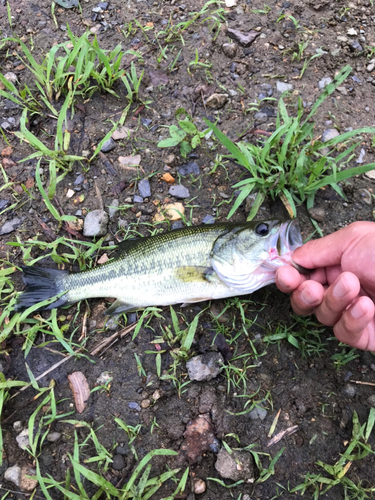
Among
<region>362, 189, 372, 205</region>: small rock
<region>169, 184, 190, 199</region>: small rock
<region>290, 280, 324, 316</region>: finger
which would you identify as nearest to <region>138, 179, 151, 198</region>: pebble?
<region>169, 184, 190, 199</region>: small rock

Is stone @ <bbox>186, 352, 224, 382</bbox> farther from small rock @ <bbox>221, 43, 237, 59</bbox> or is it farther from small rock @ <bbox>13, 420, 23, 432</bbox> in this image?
small rock @ <bbox>221, 43, 237, 59</bbox>

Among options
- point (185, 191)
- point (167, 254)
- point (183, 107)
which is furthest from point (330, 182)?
point (183, 107)

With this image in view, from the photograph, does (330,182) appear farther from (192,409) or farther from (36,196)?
(36,196)

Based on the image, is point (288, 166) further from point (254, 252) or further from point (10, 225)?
point (10, 225)

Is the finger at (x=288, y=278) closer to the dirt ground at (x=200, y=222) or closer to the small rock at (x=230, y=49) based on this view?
the dirt ground at (x=200, y=222)

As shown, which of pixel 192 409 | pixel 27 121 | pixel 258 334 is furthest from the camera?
pixel 27 121

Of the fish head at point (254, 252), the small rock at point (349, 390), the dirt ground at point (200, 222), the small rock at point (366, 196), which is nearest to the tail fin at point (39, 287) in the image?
the dirt ground at point (200, 222)

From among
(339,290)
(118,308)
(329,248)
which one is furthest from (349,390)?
(118,308)
